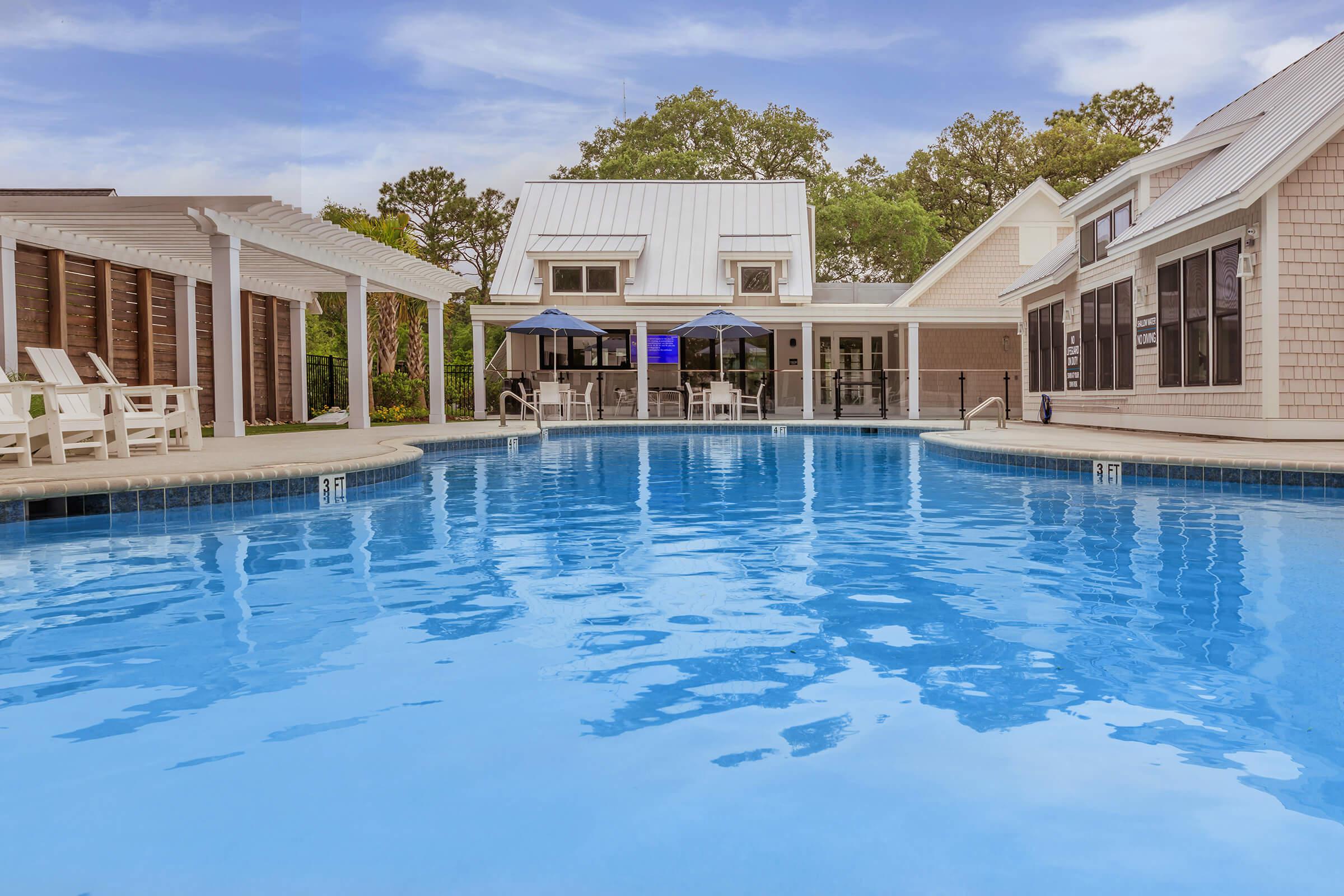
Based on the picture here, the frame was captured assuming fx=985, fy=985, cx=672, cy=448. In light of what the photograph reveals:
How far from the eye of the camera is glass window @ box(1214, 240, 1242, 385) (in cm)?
1178

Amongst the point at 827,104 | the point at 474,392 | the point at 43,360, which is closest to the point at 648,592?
the point at 43,360

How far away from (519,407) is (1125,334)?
41.7 ft

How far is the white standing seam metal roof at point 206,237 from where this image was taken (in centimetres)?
1058

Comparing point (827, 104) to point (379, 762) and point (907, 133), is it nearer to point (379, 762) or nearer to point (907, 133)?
point (907, 133)

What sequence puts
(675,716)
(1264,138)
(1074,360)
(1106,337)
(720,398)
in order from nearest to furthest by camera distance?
(675,716) < (1264,138) < (1106,337) < (1074,360) < (720,398)

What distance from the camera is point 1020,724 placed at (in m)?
2.95

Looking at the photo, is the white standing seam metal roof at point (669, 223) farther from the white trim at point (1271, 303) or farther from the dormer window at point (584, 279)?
the white trim at point (1271, 303)

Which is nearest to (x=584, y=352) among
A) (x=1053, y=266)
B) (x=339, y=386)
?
(x=339, y=386)

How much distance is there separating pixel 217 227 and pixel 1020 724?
10954 mm

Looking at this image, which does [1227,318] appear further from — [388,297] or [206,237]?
[388,297]

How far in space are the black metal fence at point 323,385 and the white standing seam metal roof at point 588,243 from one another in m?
5.37

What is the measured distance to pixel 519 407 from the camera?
73.4ft

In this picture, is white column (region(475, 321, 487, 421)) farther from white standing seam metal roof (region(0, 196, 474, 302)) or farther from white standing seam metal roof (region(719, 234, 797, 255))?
white standing seam metal roof (region(719, 234, 797, 255))

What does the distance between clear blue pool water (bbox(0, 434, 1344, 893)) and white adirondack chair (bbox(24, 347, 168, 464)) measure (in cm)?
376
